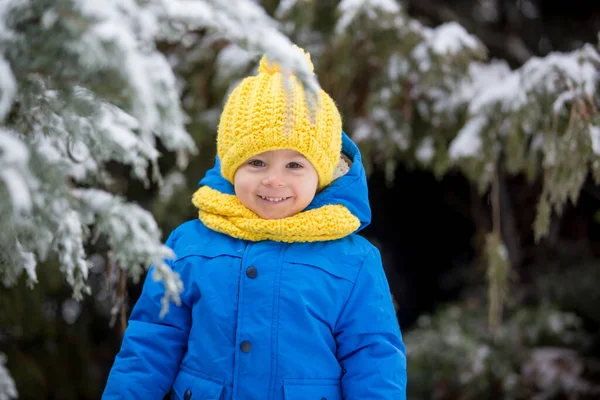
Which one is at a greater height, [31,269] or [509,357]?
[31,269]

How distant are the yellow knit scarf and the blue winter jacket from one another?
37 millimetres

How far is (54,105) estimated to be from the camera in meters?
1.20

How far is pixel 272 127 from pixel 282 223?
0.29 m

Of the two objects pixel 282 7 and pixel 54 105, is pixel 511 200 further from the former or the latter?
pixel 54 105

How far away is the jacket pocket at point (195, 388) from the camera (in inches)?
67.2

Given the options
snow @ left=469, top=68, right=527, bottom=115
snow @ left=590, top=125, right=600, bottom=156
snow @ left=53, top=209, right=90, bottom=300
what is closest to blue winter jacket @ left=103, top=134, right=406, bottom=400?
snow @ left=53, top=209, right=90, bottom=300

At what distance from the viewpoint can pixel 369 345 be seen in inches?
68.9

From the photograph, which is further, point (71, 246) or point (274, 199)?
point (274, 199)

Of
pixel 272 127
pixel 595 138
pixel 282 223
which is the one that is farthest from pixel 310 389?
pixel 595 138

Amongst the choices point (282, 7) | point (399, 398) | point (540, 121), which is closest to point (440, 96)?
point (540, 121)

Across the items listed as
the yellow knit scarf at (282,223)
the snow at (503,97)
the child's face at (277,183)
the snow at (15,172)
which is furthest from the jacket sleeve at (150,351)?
the snow at (503,97)

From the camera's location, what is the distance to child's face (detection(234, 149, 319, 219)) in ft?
5.97

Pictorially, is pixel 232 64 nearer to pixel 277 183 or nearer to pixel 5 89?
pixel 277 183

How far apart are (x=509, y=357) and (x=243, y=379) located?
323cm
